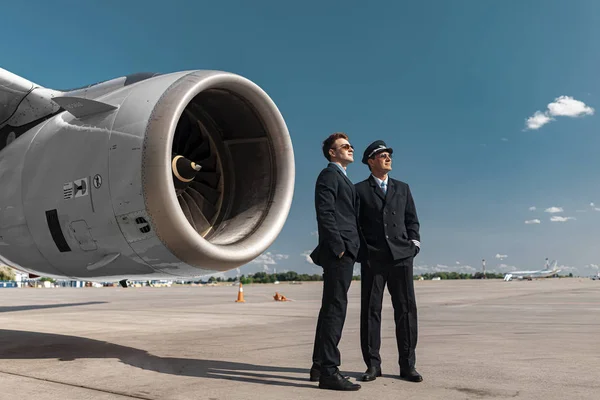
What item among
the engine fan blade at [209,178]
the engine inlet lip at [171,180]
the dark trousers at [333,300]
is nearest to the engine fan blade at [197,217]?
the engine fan blade at [209,178]


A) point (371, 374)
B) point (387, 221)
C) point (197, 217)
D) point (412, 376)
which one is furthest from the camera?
point (197, 217)

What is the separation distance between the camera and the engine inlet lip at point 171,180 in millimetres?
4625

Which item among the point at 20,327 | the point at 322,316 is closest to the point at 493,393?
the point at 322,316

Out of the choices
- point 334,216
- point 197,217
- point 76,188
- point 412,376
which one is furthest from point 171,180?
point 412,376

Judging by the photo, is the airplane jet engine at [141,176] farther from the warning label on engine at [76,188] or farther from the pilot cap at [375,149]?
the pilot cap at [375,149]

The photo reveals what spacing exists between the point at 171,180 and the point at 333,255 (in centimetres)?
157

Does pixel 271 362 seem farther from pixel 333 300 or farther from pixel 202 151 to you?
pixel 202 151

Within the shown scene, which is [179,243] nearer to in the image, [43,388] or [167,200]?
[167,200]

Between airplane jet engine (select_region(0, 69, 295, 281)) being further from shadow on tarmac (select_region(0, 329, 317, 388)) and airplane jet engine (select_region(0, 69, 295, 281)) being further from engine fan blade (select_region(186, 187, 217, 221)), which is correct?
shadow on tarmac (select_region(0, 329, 317, 388))

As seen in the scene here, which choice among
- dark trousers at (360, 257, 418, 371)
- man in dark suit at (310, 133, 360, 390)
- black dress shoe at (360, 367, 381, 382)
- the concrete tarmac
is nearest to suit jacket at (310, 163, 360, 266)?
man in dark suit at (310, 133, 360, 390)

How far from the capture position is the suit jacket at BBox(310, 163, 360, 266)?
4391 mm

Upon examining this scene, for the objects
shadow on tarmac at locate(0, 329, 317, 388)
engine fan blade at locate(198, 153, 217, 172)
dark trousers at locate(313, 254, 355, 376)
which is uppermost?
engine fan blade at locate(198, 153, 217, 172)

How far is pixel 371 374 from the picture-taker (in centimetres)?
454

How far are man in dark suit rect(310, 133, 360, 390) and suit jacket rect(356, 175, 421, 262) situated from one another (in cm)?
22
